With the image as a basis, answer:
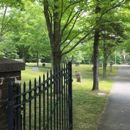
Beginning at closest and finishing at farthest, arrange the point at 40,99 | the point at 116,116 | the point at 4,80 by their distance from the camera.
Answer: the point at 4,80
the point at 40,99
the point at 116,116

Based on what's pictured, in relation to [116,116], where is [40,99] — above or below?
above

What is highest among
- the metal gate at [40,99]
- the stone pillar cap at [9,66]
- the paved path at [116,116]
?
the stone pillar cap at [9,66]

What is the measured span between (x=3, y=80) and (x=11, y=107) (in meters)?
0.58

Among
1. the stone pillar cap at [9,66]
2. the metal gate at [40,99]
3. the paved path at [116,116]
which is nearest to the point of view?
the metal gate at [40,99]

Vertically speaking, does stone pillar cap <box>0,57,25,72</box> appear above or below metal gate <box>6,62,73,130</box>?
above

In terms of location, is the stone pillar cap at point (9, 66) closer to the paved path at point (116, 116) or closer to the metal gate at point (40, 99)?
the metal gate at point (40, 99)

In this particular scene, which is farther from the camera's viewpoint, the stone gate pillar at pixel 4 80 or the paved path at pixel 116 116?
the paved path at pixel 116 116

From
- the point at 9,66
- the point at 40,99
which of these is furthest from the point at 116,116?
the point at 9,66

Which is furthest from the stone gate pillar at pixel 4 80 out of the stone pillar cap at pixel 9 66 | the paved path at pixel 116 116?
the paved path at pixel 116 116

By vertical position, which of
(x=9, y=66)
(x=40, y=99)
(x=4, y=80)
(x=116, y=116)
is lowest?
(x=116, y=116)

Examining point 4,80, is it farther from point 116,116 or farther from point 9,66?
point 116,116

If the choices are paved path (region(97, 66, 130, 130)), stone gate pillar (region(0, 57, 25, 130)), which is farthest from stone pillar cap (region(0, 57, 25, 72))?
paved path (region(97, 66, 130, 130))

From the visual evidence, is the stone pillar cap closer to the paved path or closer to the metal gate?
the metal gate

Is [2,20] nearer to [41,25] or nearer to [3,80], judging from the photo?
[41,25]
